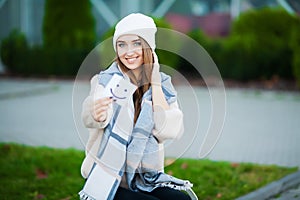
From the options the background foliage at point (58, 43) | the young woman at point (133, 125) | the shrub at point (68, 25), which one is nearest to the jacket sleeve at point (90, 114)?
the young woman at point (133, 125)

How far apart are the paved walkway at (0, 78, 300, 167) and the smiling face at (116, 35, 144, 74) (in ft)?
1.05

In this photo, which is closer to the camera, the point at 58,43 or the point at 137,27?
the point at 137,27

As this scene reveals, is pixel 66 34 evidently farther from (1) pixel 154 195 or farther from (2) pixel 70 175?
(1) pixel 154 195

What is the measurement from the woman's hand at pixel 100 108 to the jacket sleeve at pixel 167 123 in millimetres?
322

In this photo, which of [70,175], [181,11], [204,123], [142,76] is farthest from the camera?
[181,11]

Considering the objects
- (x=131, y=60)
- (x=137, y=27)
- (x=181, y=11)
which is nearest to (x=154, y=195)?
(x=131, y=60)

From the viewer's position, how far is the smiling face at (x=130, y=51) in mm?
3625

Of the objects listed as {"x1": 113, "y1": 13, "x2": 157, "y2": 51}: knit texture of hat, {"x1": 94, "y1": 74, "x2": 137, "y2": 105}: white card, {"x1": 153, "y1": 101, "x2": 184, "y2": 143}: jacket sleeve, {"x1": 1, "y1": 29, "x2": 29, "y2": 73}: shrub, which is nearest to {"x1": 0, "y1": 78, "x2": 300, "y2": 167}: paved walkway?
{"x1": 153, "y1": 101, "x2": 184, "y2": 143}: jacket sleeve

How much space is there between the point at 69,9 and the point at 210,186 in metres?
13.0

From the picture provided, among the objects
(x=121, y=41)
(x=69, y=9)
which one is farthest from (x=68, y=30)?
(x=121, y=41)

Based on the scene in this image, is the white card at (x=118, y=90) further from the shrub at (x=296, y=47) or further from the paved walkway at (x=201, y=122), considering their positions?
the shrub at (x=296, y=47)

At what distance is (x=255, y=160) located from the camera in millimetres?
7383

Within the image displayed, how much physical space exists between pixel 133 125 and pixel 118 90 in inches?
8.7

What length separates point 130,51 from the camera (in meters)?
3.62
